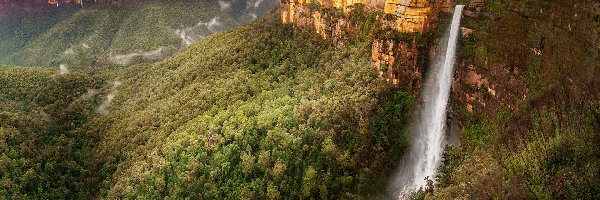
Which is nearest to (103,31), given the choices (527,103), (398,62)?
(398,62)

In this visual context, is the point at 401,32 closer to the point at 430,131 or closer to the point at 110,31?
the point at 430,131

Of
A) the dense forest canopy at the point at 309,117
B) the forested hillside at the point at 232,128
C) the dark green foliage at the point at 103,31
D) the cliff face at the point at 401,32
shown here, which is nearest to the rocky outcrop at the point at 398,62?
the cliff face at the point at 401,32

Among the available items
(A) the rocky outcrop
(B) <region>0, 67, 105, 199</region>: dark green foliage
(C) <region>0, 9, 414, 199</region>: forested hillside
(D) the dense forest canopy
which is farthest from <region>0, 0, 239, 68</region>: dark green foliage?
(A) the rocky outcrop

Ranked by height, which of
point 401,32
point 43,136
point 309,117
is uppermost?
point 401,32

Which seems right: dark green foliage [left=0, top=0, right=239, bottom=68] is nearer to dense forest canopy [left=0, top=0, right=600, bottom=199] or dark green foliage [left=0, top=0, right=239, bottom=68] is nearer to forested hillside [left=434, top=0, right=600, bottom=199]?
dense forest canopy [left=0, top=0, right=600, bottom=199]

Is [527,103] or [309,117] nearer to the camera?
[527,103]
